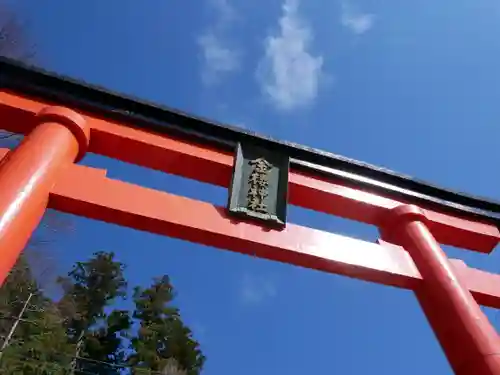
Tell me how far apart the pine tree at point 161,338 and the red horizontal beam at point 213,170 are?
13996 mm

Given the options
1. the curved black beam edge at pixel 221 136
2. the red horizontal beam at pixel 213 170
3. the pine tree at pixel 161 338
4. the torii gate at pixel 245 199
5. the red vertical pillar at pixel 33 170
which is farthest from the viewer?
the pine tree at pixel 161 338

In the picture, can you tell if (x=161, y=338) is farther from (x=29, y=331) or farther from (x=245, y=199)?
(x=245, y=199)

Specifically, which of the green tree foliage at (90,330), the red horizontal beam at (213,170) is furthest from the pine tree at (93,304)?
the red horizontal beam at (213,170)

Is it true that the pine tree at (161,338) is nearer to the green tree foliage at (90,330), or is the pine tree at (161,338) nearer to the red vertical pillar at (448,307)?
the green tree foliage at (90,330)

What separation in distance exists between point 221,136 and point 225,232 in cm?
121

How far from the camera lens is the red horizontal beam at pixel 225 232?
2967mm

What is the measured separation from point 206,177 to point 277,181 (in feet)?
2.23

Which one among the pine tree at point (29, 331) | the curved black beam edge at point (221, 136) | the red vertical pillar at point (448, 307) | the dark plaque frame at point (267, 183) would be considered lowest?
the red vertical pillar at point (448, 307)

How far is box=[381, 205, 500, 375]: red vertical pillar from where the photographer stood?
8.75 feet

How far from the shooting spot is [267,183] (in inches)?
145

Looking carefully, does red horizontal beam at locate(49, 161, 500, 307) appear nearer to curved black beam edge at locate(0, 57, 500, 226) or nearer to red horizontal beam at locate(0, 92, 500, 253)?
red horizontal beam at locate(0, 92, 500, 253)

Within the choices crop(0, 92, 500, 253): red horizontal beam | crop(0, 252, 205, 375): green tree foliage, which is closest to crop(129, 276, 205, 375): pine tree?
crop(0, 252, 205, 375): green tree foliage

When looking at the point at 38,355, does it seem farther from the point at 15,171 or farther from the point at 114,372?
the point at 15,171

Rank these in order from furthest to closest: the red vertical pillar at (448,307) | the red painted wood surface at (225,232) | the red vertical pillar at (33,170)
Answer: the red painted wood surface at (225,232) → the red vertical pillar at (448,307) → the red vertical pillar at (33,170)
